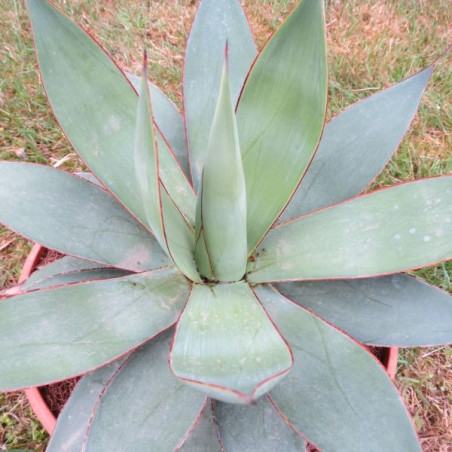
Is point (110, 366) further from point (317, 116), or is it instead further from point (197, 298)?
point (317, 116)

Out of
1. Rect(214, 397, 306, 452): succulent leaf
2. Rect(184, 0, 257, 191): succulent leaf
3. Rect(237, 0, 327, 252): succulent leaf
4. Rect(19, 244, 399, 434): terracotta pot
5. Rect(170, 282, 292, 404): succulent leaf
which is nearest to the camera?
Rect(170, 282, 292, 404): succulent leaf

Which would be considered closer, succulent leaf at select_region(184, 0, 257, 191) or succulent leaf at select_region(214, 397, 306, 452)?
succulent leaf at select_region(214, 397, 306, 452)

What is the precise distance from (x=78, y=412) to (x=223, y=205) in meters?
0.46

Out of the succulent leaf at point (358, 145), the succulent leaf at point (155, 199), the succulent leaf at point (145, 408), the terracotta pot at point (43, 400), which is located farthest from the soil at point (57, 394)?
the succulent leaf at point (358, 145)

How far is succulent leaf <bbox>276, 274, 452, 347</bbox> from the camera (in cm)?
85

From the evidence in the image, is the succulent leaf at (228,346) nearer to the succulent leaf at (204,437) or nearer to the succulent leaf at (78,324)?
the succulent leaf at (78,324)

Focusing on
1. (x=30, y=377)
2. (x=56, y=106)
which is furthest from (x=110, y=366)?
(x=56, y=106)

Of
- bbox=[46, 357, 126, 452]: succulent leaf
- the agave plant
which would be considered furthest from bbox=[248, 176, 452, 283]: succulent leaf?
bbox=[46, 357, 126, 452]: succulent leaf

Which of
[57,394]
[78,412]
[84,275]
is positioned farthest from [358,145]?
[57,394]

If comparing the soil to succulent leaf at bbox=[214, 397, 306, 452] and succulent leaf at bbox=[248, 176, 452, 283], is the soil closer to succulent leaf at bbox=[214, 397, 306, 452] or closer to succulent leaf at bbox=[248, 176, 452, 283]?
succulent leaf at bbox=[214, 397, 306, 452]

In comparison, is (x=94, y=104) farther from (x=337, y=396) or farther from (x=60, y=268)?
(x=337, y=396)

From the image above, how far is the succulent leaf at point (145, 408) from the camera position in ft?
2.46

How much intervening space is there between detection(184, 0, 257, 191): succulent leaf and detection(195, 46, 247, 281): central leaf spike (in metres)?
0.18

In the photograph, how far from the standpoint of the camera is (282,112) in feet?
2.53
